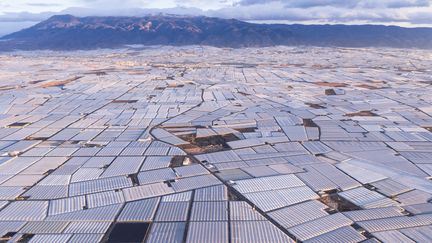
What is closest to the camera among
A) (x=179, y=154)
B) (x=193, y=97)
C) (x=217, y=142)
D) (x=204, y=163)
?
(x=204, y=163)

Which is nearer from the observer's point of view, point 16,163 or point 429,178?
point 429,178

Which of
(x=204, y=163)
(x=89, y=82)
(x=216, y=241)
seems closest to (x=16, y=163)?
(x=204, y=163)

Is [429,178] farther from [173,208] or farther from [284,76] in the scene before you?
[284,76]

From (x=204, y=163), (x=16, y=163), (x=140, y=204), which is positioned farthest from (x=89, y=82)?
(x=140, y=204)

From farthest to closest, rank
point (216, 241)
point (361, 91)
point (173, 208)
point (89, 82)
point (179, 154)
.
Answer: point (89, 82) < point (361, 91) < point (179, 154) < point (173, 208) < point (216, 241)

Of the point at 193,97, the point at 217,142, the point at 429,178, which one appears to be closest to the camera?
the point at 429,178

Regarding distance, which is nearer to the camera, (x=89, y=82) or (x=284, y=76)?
(x=89, y=82)

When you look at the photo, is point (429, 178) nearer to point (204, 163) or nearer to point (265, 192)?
point (265, 192)

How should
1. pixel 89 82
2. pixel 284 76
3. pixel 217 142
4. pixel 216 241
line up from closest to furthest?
pixel 216 241 → pixel 217 142 → pixel 89 82 → pixel 284 76
